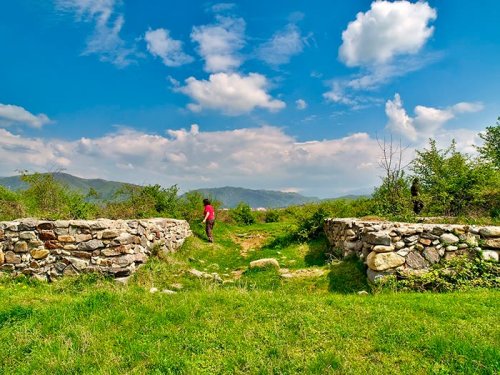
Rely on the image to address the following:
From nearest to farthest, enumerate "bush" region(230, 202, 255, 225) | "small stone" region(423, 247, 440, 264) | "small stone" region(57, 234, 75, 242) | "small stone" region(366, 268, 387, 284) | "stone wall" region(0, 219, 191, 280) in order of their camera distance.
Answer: "small stone" region(366, 268, 387, 284), "small stone" region(423, 247, 440, 264), "stone wall" region(0, 219, 191, 280), "small stone" region(57, 234, 75, 242), "bush" region(230, 202, 255, 225)

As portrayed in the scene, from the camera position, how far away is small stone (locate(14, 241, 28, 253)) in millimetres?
9391

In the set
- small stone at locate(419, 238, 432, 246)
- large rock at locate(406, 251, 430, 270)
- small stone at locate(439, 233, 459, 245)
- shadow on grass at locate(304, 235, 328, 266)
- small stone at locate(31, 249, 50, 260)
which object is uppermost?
small stone at locate(439, 233, 459, 245)

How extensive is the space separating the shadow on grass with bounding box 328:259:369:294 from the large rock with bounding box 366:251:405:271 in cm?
60

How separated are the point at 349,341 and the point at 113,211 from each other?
51.2ft

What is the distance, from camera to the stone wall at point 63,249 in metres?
9.22

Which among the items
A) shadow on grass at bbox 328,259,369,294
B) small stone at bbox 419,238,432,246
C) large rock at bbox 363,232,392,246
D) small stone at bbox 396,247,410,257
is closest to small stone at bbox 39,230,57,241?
shadow on grass at bbox 328,259,369,294

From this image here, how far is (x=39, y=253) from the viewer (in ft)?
30.6

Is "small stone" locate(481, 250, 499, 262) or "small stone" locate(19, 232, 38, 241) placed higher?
"small stone" locate(19, 232, 38, 241)

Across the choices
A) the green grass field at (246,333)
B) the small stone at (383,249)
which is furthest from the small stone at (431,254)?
the green grass field at (246,333)

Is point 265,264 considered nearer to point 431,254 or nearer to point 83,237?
point 431,254

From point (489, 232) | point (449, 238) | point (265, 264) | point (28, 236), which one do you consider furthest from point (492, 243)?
point (28, 236)

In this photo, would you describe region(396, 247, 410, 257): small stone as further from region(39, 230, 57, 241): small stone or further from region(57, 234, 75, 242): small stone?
region(39, 230, 57, 241): small stone

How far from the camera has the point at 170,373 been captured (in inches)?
156

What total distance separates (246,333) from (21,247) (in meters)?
8.11
